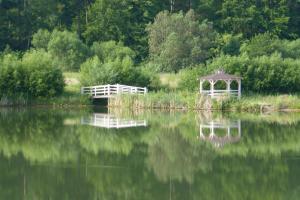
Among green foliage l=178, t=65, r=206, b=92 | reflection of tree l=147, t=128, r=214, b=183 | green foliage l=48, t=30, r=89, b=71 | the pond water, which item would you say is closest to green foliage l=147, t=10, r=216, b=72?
green foliage l=48, t=30, r=89, b=71

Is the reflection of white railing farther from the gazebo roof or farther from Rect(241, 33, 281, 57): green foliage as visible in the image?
Rect(241, 33, 281, 57): green foliage

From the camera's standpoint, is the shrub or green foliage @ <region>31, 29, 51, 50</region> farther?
green foliage @ <region>31, 29, 51, 50</region>

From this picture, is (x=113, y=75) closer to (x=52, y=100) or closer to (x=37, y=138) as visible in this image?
(x=52, y=100)

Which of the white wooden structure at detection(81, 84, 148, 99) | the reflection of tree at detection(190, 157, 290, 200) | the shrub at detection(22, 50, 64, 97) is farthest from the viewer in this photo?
the shrub at detection(22, 50, 64, 97)

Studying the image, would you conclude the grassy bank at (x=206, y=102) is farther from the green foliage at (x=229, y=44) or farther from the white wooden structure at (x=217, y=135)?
the green foliage at (x=229, y=44)

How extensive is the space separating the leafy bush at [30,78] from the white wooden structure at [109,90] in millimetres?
→ 2111

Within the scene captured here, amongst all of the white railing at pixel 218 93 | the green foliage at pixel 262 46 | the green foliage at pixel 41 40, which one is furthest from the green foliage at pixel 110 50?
the white railing at pixel 218 93

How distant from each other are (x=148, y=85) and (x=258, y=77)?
7803 millimetres

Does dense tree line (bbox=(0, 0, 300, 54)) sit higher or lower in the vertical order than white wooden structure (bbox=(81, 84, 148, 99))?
higher

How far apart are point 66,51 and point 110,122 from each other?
26076 millimetres

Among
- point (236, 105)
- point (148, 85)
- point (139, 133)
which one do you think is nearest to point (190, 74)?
point (148, 85)

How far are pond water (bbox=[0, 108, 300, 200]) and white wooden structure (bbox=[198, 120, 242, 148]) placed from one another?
4cm

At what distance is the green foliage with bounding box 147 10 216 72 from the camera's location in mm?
57844

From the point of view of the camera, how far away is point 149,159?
20.7 m
